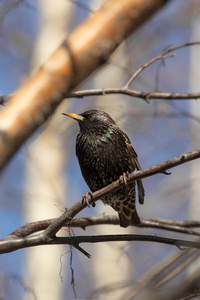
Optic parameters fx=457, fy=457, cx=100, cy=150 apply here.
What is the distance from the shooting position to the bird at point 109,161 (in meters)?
3.82

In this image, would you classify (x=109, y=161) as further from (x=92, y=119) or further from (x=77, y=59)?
(x=77, y=59)

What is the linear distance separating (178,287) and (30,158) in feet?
12.8

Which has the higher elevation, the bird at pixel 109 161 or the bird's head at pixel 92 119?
the bird's head at pixel 92 119

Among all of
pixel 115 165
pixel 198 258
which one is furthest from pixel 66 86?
pixel 115 165

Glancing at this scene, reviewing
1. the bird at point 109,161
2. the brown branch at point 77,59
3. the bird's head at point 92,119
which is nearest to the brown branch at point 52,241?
the bird at point 109,161

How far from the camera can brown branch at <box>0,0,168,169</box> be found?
3.74 feet

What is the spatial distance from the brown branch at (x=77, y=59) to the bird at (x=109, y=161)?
102 inches

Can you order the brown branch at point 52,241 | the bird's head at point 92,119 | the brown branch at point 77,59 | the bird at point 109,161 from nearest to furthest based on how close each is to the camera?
the brown branch at point 77,59
the brown branch at point 52,241
the bird at point 109,161
the bird's head at point 92,119

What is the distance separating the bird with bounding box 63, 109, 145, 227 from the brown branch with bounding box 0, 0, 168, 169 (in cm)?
259

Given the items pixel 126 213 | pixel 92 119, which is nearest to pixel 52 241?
pixel 126 213

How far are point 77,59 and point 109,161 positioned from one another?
263 centimetres

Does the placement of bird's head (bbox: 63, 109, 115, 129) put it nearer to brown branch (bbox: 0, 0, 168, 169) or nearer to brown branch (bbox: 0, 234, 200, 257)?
brown branch (bbox: 0, 234, 200, 257)

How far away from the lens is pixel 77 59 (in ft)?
3.93

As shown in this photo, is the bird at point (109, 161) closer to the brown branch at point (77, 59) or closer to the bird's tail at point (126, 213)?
the bird's tail at point (126, 213)
